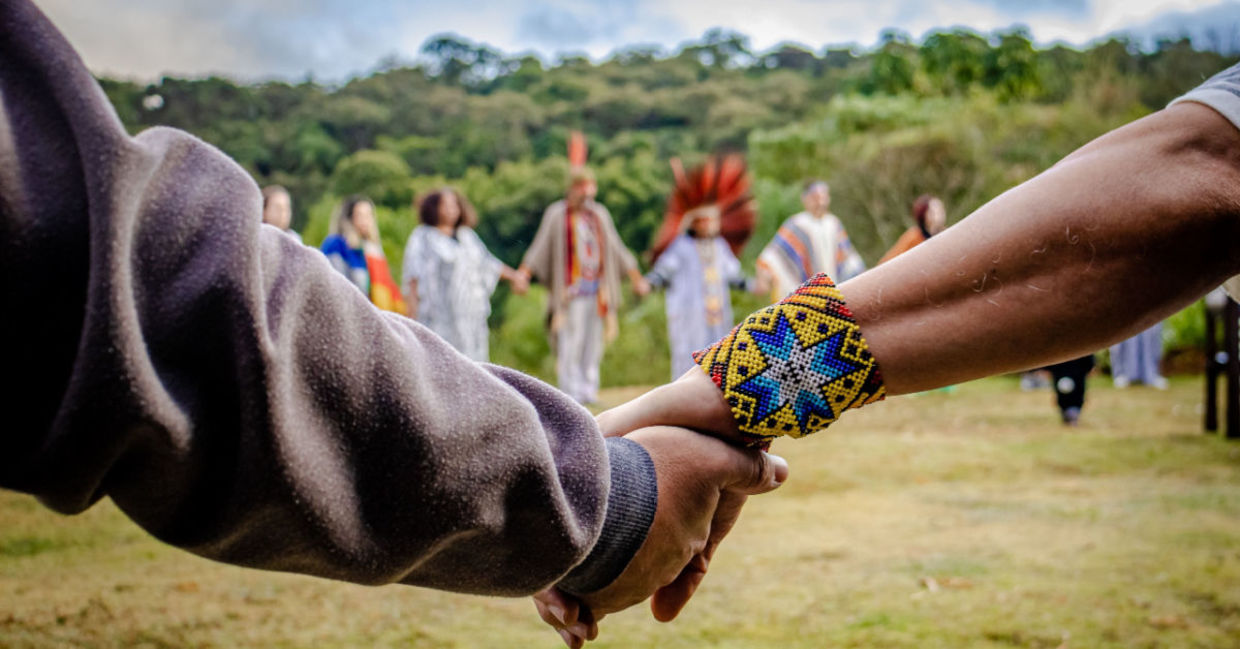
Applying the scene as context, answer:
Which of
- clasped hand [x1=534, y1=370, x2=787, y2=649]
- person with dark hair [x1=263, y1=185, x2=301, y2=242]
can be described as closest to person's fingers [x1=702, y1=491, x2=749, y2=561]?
clasped hand [x1=534, y1=370, x2=787, y2=649]

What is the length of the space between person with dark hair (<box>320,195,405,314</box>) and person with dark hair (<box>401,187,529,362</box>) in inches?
23.9

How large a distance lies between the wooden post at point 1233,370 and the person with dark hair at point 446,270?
17.3 feet

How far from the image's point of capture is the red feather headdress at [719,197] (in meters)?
8.84

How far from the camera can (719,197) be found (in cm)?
894

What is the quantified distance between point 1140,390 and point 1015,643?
7789 millimetres

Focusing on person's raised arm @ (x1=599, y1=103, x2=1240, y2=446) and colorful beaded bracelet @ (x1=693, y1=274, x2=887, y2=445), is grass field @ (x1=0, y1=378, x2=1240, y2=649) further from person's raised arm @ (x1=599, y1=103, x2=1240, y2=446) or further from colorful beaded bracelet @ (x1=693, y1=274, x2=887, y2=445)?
person's raised arm @ (x1=599, y1=103, x2=1240, y2=446)

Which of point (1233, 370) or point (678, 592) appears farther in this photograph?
point (1233, 370)

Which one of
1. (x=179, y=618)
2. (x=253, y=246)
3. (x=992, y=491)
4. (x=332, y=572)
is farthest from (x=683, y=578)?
(x=992, y=491)

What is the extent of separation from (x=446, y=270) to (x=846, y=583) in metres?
5.67

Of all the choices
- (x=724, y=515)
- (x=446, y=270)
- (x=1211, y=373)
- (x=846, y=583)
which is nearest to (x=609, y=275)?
(x=446, y=270)

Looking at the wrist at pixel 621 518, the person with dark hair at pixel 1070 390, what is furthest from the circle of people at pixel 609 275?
the wrist at pixel 621 518

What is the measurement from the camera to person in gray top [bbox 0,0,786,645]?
2.18 feet

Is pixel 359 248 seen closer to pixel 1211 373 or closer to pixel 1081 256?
pixel 1211 373

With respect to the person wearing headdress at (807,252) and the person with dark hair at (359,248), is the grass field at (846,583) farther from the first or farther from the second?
the person wearing headdress at (807,252)
